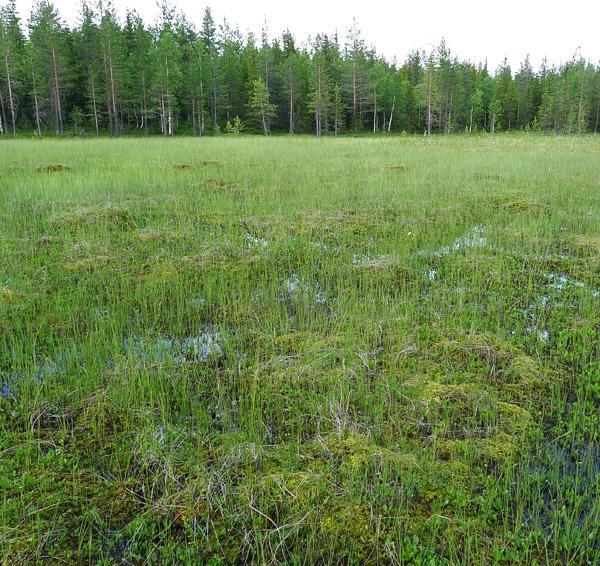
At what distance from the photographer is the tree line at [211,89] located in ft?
158

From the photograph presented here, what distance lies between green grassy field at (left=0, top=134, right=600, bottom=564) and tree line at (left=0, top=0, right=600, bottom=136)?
138 feet

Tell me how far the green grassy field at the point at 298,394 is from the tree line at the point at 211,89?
138 feet

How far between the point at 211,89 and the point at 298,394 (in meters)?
59.0

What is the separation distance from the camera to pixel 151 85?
50250 millimetres

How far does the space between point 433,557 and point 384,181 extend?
1304 cm

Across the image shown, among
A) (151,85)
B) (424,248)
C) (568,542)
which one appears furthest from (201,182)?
(151,85)

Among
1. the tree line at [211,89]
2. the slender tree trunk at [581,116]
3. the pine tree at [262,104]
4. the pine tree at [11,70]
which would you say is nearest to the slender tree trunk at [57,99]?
the tree line at [211,89]

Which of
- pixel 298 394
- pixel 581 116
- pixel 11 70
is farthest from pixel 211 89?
pixel 298 394

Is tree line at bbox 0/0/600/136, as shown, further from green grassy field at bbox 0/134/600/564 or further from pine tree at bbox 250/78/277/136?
green grassy field at bbox 0/134/600/564

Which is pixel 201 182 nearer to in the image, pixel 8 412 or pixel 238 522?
pixel 8 412

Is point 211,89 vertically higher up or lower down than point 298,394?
higher up

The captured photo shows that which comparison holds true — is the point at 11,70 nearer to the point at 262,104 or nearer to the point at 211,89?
the point at 211,89

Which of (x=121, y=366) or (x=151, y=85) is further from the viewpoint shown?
(x=151, y=85)

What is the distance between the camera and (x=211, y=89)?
56125mm
